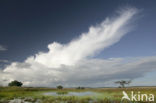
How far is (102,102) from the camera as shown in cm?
1716

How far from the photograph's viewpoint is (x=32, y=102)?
61.9 feet

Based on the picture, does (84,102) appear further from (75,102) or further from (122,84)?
(122,84)

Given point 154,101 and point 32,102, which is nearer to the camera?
point 154,101

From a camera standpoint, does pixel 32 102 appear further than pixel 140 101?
Yes

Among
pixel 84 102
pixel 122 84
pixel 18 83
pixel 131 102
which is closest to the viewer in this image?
pixel 131 102

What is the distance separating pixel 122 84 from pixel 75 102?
5416 cm

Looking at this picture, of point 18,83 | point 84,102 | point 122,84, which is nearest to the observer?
point 84,102

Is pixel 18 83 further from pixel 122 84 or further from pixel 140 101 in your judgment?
pixel 140 101

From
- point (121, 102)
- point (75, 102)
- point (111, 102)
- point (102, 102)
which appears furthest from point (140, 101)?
point (75, 102)

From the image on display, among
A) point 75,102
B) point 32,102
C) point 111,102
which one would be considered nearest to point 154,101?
point 111,102

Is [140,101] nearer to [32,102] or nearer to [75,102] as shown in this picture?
[75,102]

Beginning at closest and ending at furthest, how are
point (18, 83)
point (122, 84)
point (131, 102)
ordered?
point (131, 102) < point (122, 84) < point (18, 83)

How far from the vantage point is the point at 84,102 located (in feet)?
58.4

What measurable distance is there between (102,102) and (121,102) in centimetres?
233
